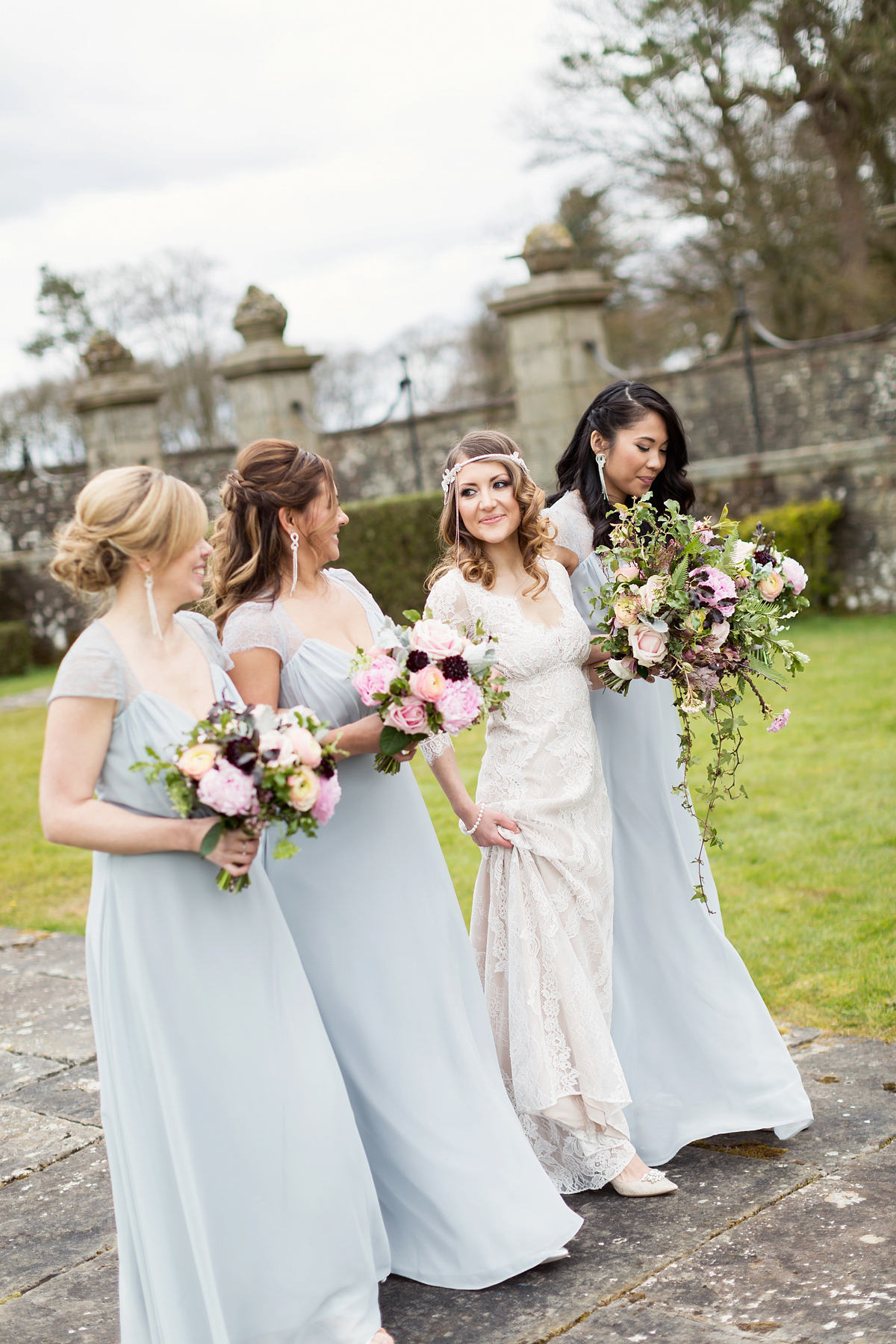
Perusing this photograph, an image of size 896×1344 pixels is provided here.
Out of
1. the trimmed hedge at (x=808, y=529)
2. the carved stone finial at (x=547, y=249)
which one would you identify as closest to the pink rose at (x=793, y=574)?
the trimmed hedge at (x=808, y=529)

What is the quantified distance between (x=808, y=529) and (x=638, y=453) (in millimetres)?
8761

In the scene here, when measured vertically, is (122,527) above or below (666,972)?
above

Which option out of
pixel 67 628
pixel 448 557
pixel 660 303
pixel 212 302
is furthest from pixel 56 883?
pixel 212 302

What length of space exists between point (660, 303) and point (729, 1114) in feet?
72.1

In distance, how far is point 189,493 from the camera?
266 centimetres

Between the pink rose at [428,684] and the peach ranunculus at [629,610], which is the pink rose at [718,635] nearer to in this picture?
the peach ranunculus at [629,610]

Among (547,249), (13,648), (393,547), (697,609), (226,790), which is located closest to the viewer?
(226,790)

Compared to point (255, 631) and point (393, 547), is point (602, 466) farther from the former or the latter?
point (393, 547)

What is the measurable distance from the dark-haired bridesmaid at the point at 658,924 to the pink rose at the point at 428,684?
34.6 inches

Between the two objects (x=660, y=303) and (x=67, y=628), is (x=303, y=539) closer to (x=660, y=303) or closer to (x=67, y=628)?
(x=67, y=628)

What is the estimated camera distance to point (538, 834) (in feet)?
11.2

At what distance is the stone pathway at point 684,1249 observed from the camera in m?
2.73

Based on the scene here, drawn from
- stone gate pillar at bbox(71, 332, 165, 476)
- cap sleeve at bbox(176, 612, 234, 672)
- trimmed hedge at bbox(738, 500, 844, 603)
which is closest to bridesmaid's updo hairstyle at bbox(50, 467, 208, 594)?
cap sleeve at bbox(176, 612, 234, 672)

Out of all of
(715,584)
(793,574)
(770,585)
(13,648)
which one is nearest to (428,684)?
(715,584)
